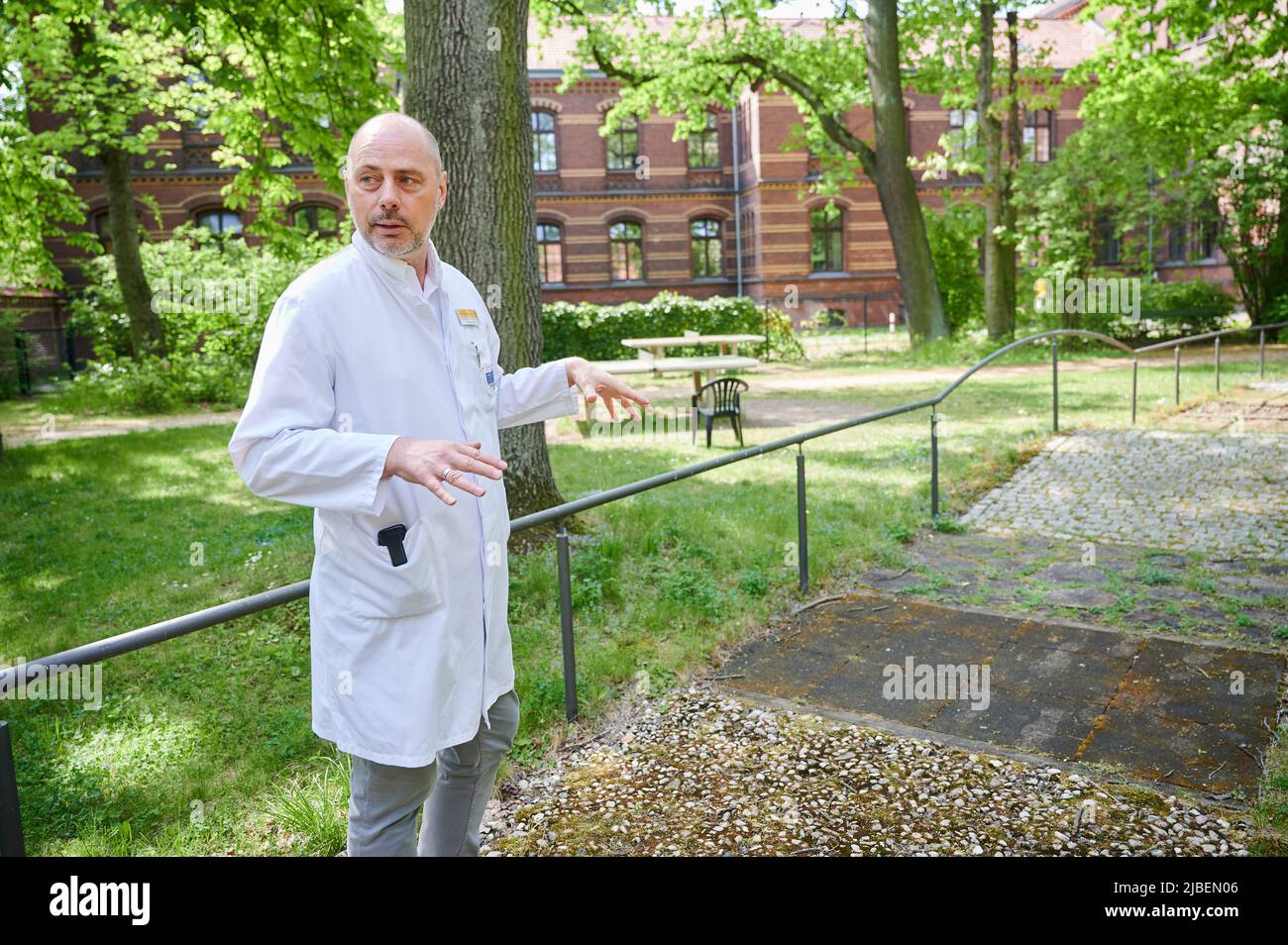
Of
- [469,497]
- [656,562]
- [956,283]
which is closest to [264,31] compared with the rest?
[656,562]

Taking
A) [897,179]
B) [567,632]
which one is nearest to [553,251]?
[897,179]

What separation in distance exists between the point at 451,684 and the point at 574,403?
1.05 m

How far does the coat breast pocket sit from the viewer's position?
235cm

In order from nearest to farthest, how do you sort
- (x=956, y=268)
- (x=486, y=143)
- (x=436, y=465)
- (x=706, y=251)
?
(x=436, y=465), (x=486, y=143), (x=956, y=268), (x=706, y=251)

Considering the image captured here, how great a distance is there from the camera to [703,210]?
37.2m

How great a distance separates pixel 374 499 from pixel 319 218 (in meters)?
33.7

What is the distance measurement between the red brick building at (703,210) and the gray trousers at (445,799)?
111 feet

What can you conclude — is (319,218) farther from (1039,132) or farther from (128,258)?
(1039,132)

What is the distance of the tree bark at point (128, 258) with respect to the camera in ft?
58.7

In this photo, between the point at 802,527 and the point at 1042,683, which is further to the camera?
the point at 802,527

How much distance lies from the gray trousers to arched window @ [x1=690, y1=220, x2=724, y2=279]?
3572 cm

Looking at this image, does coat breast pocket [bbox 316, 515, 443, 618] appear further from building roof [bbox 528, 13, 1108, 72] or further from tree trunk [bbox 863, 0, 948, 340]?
building roof [bbox 528, 13, 1108, 72]

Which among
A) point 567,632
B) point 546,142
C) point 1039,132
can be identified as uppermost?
point 1039,132

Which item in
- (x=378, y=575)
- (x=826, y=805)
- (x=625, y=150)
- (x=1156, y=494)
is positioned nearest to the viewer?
(x=378, y=575)
